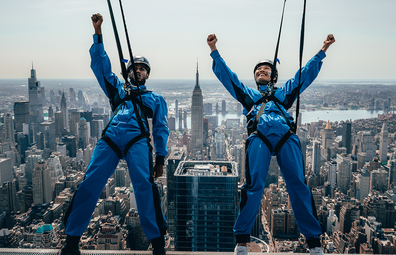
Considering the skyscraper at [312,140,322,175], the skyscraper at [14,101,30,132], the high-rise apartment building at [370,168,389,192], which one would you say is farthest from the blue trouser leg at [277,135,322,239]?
the skyscraper at [14,101,30,132]

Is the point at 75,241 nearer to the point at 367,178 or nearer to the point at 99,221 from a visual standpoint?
the point at 99,221

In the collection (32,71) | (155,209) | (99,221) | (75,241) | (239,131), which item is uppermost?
(32,71)

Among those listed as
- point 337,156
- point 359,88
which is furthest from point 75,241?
point 359,88

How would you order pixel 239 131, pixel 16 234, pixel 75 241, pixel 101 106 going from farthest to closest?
pixel 101 106, pixel 239 131, pixel 16 234, pixel 75 241

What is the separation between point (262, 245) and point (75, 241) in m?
16.8

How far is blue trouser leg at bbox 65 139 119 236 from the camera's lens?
2.10 metres

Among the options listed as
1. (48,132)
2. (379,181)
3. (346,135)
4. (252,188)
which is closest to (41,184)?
(48,132)

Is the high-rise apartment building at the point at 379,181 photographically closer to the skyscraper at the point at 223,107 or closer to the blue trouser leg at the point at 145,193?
the skyscraper at the point at 223,107

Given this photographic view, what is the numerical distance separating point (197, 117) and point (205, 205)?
29.9 meters

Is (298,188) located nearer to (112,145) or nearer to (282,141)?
(282,141)

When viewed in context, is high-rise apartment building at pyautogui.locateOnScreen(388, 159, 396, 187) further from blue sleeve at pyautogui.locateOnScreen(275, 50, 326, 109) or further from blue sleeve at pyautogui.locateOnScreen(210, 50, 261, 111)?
blue sleeve at pyautogui.locateOnScreen(210, 50, 261, 111)

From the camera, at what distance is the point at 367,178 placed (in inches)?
993

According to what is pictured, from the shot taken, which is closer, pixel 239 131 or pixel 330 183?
pixel 330 183

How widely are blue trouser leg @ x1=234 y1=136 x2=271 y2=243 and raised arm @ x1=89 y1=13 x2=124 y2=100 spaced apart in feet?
3.50
